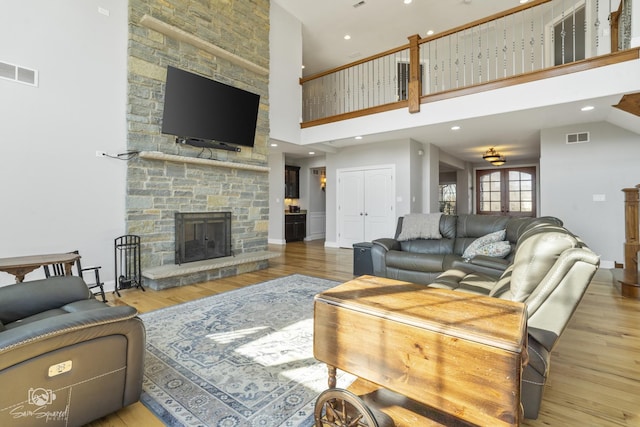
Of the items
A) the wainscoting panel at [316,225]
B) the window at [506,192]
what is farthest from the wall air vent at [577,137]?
the wainscoting panel at [316,225]

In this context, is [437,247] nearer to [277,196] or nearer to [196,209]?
[196,209]

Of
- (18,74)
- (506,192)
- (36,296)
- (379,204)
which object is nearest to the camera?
(36,296)

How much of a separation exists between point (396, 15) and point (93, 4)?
5309 mm

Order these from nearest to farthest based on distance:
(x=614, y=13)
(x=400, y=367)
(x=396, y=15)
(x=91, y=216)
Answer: (x=400, y=367)
(x=91, y=216)
(x=614, y=13)
(x=396, y=15)

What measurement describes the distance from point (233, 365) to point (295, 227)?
686cm

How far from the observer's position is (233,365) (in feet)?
6.68

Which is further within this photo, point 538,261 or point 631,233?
point 631,233

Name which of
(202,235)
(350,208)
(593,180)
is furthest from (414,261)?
(593,180)

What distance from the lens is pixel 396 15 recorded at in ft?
20.5

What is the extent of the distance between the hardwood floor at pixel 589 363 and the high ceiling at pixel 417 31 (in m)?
2.64

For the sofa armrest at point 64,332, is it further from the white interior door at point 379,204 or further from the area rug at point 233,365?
the white interior door at point 379,204

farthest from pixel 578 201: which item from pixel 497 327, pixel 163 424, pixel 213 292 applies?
pixel 163 424

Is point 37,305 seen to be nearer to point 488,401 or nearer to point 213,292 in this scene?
point 213,292

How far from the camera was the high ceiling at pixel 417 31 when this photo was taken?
16.2 feet
